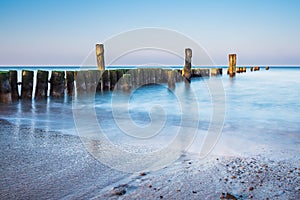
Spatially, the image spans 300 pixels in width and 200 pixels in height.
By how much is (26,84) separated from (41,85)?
53cm

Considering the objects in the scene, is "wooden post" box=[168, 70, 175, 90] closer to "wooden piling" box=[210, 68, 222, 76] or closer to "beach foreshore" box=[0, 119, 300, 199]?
"beach foreshore" box=[0, 119, 300, 199]

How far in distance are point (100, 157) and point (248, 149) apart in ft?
6.30

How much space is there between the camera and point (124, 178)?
2559 millimetres

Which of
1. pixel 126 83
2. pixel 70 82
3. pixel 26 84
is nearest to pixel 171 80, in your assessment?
pixel 126 83

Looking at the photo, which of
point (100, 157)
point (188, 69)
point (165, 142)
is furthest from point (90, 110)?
point (188, 69)

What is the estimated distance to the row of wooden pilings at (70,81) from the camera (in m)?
8.46

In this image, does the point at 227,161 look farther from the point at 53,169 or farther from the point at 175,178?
the point at 53,169

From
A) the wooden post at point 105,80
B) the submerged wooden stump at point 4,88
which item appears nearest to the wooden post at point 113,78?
the wooden post at point 105,80

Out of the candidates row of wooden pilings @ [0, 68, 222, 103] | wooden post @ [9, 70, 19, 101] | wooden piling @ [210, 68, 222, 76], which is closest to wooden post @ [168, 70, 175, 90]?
row of wooden pilings @ [0, 68, 222, 103]

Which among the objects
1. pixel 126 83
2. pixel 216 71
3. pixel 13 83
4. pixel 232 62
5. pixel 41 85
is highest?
pixel 232 62

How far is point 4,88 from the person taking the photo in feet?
26.8

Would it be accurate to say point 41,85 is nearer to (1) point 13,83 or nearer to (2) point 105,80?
(1) point 13,83

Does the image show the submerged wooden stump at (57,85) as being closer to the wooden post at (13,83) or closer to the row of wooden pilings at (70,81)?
the row of wooden pilings at (70,81)

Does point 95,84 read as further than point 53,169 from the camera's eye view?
Yes
